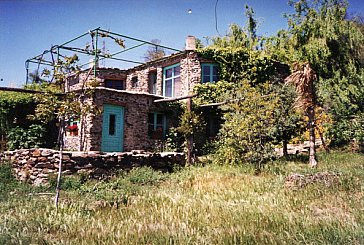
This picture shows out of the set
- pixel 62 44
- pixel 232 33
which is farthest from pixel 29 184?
pixel 232 33

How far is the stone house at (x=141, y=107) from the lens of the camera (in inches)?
565

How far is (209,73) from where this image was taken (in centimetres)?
1838

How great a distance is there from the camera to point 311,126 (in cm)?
1241

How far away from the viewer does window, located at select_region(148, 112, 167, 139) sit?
54.5 ft

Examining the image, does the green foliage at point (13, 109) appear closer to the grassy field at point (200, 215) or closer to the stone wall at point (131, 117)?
the stone wall at point (131, 117)

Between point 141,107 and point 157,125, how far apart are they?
1681 mm

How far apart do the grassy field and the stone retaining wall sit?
1195 millimetres

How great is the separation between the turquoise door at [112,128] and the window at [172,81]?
4860mm

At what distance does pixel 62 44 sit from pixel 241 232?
16.5 m

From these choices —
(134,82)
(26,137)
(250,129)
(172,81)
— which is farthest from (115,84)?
(250,129)

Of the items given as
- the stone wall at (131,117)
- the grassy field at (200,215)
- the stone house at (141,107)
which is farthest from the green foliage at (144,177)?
the stone wall at (131,117)

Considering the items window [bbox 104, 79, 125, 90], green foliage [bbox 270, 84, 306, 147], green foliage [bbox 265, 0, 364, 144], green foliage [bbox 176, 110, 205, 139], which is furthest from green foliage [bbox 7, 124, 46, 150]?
green foliage [bbox 265, 0, 364, 144]

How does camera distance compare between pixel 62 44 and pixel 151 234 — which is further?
pixel 62 44

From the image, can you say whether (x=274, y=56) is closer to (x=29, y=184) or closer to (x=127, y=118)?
(x=127, y=118)
